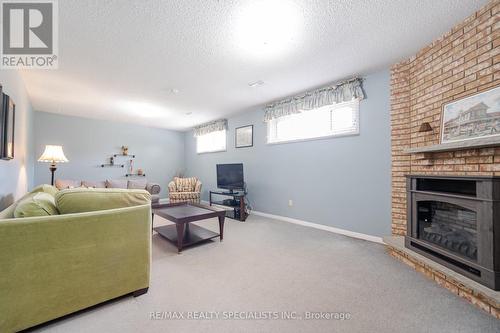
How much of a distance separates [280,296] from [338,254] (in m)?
1.15

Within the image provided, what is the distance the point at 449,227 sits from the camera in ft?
6.45

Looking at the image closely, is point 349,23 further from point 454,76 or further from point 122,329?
→ point 122,329

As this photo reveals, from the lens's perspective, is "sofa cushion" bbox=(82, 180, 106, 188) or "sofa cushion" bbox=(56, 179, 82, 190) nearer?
"sofa cushion" bbox=(56, 179, 82, 190)

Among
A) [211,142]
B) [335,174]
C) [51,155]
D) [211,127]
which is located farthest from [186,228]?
[211,142]

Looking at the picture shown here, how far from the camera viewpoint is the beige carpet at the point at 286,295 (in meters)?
1.40

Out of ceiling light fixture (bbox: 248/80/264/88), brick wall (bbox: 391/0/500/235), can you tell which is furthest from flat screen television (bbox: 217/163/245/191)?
brick wall (bbox: 391/0/500/235)

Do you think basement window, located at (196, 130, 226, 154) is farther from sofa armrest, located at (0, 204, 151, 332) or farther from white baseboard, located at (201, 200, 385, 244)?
sofa armrest, located at (0, 204, 151, 332)

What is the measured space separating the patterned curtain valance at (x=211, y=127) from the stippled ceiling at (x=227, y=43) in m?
1.73

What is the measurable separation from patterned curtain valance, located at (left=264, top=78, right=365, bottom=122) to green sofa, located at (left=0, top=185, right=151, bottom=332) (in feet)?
9.66

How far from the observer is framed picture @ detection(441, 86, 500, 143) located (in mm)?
1704

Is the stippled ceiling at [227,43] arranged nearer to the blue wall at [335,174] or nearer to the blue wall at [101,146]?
the blue wall at [335,174]

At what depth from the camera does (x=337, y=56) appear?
8.23 feet

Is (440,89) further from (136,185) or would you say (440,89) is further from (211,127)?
(136,185)

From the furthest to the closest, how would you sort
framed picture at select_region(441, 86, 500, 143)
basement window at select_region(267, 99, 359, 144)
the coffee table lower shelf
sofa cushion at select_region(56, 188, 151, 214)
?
basement window at select_region(267, 99, 359, 144) → the coffee table lower shelf → framed picture at select_region(441, 86, 500, 143) → sofa cushion at select_region(56, 188, 151, 214)
